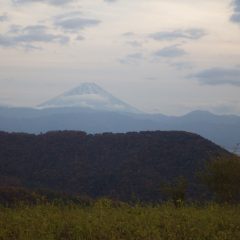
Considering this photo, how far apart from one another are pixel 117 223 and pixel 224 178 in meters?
6.67

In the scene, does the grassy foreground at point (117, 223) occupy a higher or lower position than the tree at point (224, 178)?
lower

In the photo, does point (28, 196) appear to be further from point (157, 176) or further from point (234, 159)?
point (157, 176)

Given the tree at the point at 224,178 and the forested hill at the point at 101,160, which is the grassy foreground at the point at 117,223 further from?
the forested hill at the point at 101,160

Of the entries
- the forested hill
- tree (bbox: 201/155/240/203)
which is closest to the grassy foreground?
tree (bbox: 201/155/240/203)

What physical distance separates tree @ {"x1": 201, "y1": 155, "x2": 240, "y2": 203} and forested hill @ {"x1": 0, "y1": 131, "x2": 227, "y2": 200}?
1528cm

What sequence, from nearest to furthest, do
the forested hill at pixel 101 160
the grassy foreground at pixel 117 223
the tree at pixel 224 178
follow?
the grassy foreground at pixel 117 223 < the tree at pixel 224 178 < the forested hill at pixel 101 160

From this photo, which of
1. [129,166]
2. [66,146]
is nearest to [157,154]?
[129,166]

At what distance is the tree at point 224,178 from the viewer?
48.1 ft

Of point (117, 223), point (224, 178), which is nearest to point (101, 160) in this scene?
point (224, 178)

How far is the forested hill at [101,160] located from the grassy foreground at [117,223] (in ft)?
66.9

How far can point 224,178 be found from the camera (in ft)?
48.6

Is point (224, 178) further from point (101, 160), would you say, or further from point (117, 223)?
point (101, 160)

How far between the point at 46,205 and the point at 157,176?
82.7 ft

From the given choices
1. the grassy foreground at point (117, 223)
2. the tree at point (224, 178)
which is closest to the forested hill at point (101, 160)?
the tree at point (224, 178)
